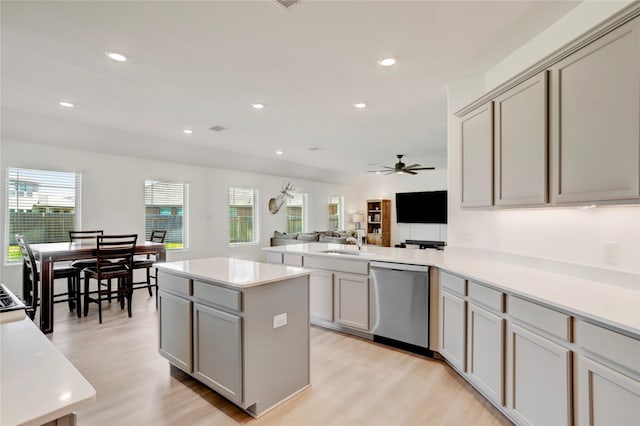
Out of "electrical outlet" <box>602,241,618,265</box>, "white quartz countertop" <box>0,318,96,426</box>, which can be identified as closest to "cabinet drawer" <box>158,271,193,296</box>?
"white quartz countertop" <box>0,318,96,426</box>

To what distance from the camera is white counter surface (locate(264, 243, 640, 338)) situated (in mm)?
1352

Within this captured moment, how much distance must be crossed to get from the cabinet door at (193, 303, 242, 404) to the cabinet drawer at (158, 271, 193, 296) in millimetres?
149

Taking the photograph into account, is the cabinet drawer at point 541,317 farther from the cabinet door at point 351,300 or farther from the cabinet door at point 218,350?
the cabinet door at point 218,350

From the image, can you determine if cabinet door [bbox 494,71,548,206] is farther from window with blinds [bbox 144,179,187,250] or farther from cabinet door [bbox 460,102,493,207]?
window with blinds [bbox 144,179,187,250]

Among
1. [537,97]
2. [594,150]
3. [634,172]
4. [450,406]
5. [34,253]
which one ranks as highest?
[537,97]

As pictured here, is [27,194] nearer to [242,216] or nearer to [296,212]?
[242,216]

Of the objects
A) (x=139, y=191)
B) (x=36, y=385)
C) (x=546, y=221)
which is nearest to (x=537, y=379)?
(x=546, y=221)

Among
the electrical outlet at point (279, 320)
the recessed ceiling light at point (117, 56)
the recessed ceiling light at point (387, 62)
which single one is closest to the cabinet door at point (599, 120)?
the recessed ceiling light at point (387, 62)

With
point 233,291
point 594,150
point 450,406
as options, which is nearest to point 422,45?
point 594,150

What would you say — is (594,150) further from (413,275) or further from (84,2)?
(84,2)

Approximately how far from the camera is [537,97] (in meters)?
2.04

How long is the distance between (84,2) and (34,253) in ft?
10.1

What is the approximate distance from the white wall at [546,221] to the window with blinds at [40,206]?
5.71m

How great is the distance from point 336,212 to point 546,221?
26.8ft
